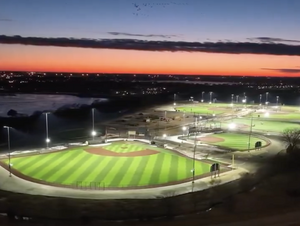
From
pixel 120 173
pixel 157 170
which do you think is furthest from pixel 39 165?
pixel 157 170

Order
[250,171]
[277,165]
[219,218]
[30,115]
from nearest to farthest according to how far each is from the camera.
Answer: [219,218]
[250,171]
[277,165]
[30,115]

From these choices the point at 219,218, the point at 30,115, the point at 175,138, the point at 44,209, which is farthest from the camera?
the point at 30,115

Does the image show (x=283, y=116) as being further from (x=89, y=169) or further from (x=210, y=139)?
(x=89, y=169)

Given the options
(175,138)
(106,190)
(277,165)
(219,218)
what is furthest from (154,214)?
(175,138)

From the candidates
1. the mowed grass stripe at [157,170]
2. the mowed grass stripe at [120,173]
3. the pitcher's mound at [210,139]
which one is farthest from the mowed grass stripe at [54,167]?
the pitcher's mound at [210,139]

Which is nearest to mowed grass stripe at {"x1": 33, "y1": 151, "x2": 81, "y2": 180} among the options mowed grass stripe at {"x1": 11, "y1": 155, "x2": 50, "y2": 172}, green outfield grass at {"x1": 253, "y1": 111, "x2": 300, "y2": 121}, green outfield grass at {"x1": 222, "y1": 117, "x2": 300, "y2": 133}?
mowed grass stripe at {"x1": 11, "y1": 155, "x2": 50, "y2": 172}

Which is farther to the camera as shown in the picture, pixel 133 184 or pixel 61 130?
pixel 61 130

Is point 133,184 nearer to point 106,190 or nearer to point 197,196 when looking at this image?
point 106,190
